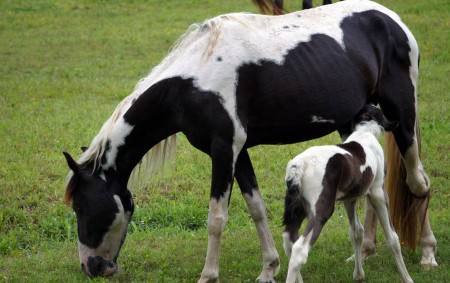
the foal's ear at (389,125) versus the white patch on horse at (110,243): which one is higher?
the foal's ear at (389,125)

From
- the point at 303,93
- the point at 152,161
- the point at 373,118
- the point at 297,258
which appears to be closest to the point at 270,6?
the point at 303,93

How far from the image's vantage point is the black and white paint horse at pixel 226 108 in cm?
599

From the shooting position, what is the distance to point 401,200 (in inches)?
283

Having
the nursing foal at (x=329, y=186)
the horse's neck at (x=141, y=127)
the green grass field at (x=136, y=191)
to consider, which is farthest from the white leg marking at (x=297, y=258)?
the horse's neck at (x=141, y=127)

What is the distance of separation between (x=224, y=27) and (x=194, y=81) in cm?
58

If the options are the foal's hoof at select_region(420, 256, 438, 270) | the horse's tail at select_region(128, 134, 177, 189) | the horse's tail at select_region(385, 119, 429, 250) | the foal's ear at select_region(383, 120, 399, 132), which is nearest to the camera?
the foal's ear at select_region(383, 120, 399, 132)

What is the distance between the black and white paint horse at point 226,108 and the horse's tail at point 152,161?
1cm

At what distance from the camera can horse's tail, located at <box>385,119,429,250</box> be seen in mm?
7113

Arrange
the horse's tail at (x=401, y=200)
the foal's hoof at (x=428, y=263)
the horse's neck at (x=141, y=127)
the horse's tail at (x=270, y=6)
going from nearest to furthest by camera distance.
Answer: the horse's neck at (x=141, y=127) < the foal's hoof at (x=428, y=263) < the horse's tail at (x=401, y=200) < the horse's tail at (x=270, y=6)

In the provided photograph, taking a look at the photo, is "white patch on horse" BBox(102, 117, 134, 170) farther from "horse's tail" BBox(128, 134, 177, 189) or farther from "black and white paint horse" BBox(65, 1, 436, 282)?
"horse's tail" BBox(128, 134, 177, 189)

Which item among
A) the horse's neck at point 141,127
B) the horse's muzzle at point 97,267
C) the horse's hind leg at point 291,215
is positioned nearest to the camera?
the horse's hind leg at point 291,215

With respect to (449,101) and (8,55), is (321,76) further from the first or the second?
(8,55)

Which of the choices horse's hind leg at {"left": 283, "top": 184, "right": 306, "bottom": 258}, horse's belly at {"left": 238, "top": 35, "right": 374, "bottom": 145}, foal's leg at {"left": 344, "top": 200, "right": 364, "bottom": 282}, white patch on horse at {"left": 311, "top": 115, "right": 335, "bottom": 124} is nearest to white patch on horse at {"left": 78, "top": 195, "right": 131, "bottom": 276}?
horse's belly at {"left": 238, "top": 35, "right": 374, "bottom": 145}

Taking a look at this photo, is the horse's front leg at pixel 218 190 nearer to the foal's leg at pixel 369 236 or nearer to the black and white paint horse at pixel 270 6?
the foal's leg at pixel 369 236
